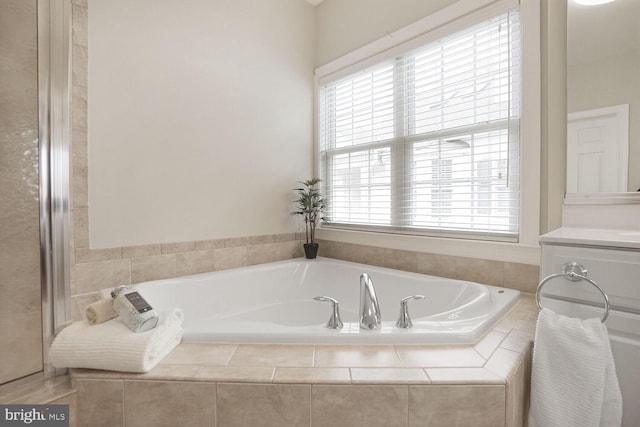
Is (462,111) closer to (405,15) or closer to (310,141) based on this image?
(405,15)

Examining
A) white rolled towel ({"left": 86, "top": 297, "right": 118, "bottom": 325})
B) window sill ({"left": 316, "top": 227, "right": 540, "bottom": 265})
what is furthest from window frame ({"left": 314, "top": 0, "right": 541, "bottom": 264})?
white rolled towel ({"left": 86, "top": 297, "right": 118, "bottom": 325})

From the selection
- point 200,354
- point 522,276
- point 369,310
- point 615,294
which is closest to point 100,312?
point 200,354

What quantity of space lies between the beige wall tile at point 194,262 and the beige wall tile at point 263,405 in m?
1.34

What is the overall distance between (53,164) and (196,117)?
1.11 metres

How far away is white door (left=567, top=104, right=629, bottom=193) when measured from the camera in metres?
1.52

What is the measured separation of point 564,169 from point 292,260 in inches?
74.1

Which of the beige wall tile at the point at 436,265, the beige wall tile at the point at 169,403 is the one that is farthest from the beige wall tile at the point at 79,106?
the beige wall tile at the point at 436,265

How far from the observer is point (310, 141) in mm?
2957

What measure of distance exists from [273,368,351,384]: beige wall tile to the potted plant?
1702mm

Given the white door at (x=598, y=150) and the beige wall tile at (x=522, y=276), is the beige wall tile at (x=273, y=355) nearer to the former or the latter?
the beige wall tile at (x=522, y=276)

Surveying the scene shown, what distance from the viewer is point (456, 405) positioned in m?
0.98

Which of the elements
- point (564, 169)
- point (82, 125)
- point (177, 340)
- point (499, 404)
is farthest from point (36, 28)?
point (564, 169)

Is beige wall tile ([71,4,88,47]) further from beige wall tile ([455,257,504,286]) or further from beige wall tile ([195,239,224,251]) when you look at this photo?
beige wall tile ([455,257,504,286])

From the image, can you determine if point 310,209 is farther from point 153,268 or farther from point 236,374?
point 236,374
